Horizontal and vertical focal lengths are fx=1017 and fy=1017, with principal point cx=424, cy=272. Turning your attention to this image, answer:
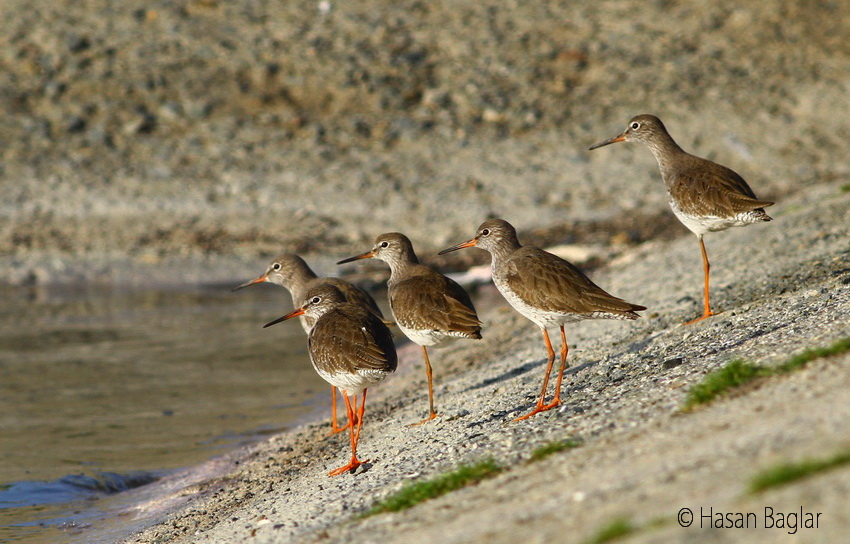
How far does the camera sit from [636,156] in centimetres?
2122

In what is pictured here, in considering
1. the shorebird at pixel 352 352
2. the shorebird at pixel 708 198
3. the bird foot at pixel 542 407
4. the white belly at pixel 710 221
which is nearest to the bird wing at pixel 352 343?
the shorebird at pixel 352 352

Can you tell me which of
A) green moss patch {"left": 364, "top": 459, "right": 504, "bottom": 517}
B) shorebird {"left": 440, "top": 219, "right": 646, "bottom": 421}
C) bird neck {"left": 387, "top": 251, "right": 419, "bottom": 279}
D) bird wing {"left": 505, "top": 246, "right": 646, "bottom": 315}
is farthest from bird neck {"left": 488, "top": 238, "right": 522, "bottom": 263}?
green moss patch {"left": 364, "top": 459, "right": 504, "bottom": 517}

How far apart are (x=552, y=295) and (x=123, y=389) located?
615cm

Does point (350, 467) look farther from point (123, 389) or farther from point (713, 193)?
point (123, 389)

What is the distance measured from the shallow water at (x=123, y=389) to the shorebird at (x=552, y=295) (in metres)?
3.61

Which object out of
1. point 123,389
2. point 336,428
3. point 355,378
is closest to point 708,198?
point 355,378

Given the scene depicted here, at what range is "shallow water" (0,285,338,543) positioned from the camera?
31.8ft

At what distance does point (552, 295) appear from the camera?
8.78 metres

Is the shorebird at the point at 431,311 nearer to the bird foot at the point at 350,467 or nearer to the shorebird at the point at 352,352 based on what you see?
the shorebird at the point at 352,352

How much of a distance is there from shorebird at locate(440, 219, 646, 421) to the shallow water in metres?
3.61

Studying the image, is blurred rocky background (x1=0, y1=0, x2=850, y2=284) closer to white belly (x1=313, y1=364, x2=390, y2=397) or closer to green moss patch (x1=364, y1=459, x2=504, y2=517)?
white belly (x1=313, y1=364, x2=390, y2=397)

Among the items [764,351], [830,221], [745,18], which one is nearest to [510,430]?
[764,351]

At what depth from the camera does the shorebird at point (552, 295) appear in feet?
28.3

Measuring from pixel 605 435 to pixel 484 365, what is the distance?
17.5ft
